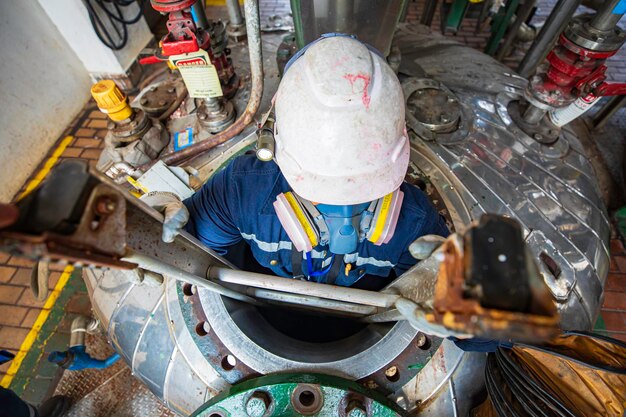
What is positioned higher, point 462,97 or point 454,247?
point 454,247

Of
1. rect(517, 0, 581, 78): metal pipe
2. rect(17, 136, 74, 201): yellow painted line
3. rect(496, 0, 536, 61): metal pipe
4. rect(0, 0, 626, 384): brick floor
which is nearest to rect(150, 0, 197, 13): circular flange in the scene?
rect(0, 0, 626, 384): brick floor

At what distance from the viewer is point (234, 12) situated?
2.46m

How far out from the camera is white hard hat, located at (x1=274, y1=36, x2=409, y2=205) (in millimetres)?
1068

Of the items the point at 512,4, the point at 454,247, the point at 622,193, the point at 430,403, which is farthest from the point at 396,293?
the point at 512,4

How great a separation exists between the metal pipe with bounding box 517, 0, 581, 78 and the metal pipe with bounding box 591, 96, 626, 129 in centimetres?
95

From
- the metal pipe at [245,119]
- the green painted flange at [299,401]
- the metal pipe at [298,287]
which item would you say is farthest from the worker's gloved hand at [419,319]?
the metal pipe at [245,119]

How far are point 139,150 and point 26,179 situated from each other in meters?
2.21

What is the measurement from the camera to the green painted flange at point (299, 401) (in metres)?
1.28

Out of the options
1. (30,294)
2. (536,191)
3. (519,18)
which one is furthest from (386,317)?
(519,18)

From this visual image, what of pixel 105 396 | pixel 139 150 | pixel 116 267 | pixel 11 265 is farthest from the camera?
pixel 11 265

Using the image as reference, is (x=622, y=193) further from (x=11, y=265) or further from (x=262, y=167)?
(x=11, y=265)

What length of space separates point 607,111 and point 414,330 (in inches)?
123

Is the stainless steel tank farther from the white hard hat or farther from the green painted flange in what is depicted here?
the white hard hat

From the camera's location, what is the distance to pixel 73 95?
3662mm
